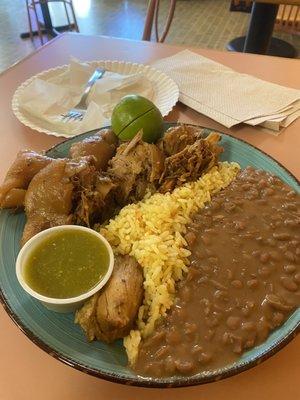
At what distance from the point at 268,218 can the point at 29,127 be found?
1128 millimetres

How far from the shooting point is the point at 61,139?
5.58 ft

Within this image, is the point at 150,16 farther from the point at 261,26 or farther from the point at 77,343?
the point at 77,343

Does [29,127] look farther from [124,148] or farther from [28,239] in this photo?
[28,239]

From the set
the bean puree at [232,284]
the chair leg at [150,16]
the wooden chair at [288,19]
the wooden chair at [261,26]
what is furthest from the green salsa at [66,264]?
the wooden chair at [288,19]

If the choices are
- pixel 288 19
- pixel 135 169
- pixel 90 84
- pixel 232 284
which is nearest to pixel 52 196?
pixel 135 169

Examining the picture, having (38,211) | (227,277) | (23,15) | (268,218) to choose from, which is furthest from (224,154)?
(23,15)

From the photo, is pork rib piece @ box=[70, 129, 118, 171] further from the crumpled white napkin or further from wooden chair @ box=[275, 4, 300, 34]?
wooden chair @ box=[275, 4, 300, 34]

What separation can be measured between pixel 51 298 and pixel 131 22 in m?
6.10

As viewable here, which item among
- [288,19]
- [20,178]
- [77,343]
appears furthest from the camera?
[288,19]

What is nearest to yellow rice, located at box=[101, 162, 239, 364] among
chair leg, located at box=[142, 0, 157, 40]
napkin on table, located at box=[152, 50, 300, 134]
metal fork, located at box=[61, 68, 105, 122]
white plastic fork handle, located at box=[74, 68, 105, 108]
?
napkin on table, located at box=[152, 50, 300, 134]

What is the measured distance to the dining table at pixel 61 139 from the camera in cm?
91

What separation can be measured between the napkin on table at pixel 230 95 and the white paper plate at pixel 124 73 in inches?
3.0

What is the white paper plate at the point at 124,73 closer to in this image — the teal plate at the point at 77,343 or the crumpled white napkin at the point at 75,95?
the crumpled white napkin at the point at 75,95

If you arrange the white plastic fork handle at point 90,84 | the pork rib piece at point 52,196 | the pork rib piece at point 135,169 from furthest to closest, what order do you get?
the white plastic fork handle at point 90,84 < the pork rib piece at point 135,169 < the pork rib piece at point 52,196
